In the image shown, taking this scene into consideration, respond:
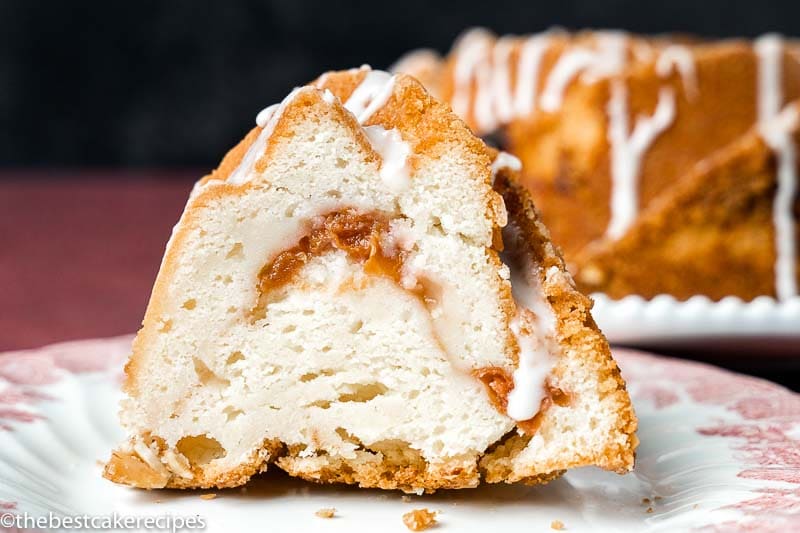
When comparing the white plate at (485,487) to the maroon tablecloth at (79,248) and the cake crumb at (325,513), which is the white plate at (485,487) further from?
the maroon tablecloth at (79,248)

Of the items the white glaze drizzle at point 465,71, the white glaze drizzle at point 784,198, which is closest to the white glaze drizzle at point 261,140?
the white glaze drizzle at point 784,198

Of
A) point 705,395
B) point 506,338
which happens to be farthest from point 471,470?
point 705,395

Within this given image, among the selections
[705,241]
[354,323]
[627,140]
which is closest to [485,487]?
[354,323]

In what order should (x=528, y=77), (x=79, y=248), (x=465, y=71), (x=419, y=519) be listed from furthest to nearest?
(x=79, y=248) < (x=465, y=71) < (x=528, y=77) < (x=419, y=519)

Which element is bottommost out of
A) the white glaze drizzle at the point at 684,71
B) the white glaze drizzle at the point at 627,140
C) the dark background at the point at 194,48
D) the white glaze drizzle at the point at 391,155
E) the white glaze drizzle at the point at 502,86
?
the white glaze drizzle at the point at 391,155

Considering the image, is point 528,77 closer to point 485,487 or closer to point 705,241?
point 705,241

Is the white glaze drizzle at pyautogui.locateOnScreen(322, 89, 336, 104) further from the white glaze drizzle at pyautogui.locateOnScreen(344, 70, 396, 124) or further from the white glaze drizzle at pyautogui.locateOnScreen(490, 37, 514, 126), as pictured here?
the white glaze drizzle at pyautogui.locateOnScreen(490, 37, 514, 126)

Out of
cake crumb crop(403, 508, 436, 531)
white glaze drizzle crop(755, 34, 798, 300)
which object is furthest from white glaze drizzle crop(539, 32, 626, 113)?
cake crumb crop(403, 508, 436, 531)
